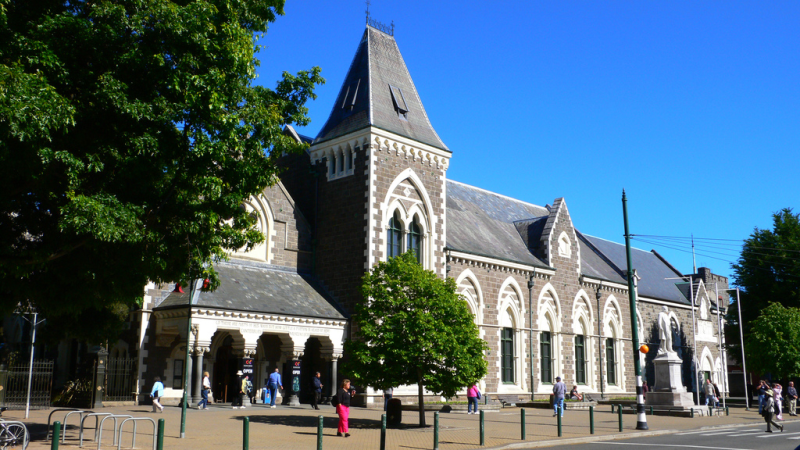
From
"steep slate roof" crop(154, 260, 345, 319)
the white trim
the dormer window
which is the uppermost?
the dormer window

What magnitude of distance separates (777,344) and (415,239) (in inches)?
898

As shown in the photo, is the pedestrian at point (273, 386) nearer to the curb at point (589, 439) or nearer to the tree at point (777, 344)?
the curb at point (589, 439)

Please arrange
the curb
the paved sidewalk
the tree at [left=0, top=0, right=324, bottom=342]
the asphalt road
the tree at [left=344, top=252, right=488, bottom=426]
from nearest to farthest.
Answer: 1. the tree at [left=0, top=0, right=324, bottom=342]
2. the paved sidewalk
3. the asphalt road
4. the curb
5. the tree at [left=344, top=252, right=488, bottom=426]

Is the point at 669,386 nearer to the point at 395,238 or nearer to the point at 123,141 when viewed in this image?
the point at 395,238

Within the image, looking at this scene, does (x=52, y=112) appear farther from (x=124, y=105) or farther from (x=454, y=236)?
(x=454, y=236)

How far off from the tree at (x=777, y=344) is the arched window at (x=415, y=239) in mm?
22070

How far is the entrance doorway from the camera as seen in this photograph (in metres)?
29.1

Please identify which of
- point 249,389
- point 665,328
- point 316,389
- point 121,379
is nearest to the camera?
point 121,379

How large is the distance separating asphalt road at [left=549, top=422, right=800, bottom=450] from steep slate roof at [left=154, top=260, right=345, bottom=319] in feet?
45.4

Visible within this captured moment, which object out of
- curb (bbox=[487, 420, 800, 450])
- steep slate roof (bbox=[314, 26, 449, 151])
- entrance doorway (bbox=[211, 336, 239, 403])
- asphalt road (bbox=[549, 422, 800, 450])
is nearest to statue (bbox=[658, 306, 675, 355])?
steep slate roof (bbox=[314, 26, 449, 151])

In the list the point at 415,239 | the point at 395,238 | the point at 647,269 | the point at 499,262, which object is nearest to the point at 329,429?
the point at 395,238

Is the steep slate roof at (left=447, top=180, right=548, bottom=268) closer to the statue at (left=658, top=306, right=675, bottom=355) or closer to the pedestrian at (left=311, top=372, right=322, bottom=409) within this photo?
the pedestrian at (left=311, top=372, right=322, bottom=409)

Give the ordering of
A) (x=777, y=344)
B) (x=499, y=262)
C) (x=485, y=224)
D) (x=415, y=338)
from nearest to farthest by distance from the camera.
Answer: (x=415, y=338), (x=499, y=262), (x=777, y=344), (x=485, y=224)

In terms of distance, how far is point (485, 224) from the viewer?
1580 inches
